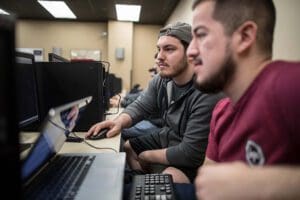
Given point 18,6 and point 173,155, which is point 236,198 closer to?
point 173,155

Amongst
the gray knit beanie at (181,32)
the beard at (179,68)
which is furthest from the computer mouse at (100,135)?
the gray knit beanie at (181,32)

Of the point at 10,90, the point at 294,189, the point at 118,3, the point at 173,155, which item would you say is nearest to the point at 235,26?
the point at 294,189

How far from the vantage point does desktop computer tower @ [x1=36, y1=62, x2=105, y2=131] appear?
5.42ft

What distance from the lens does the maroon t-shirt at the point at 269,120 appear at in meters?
0.63

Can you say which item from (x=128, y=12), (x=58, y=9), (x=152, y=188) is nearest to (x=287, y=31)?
(x=152, y=188)

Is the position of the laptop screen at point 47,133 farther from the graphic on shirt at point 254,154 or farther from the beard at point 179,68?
the beard at point 179,68

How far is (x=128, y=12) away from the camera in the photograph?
6.62 m

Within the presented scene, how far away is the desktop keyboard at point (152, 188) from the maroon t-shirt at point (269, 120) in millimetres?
216

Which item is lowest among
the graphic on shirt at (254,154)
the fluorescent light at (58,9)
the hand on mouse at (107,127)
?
the hand on mouse at (107,127)

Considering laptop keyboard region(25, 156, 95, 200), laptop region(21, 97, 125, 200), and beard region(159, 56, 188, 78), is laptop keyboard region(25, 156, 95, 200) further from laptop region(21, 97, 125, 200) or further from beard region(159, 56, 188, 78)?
beard region(159, 56, 188, 78)

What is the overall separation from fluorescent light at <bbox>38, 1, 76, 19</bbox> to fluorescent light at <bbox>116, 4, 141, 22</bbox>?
105cm

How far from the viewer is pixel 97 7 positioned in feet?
20.5

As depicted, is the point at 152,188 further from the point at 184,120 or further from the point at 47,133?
the point at 184,120

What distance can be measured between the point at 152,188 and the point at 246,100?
1.31 ft
